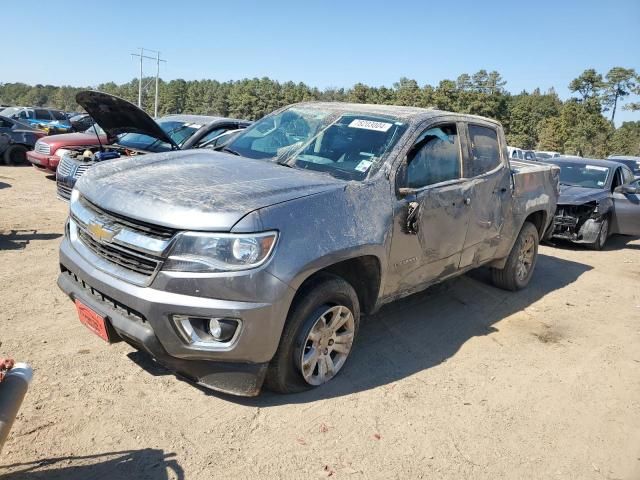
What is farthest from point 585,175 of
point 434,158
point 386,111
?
point 386,111

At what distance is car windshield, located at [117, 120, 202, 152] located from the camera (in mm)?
7765

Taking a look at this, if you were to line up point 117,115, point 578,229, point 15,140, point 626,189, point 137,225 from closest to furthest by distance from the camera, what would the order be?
point 137,225 → point 117,115 → point 578,229 → point 626,189 → point 15,140

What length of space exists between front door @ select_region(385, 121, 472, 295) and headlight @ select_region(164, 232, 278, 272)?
124 centimetres

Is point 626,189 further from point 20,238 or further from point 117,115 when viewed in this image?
point 20,238

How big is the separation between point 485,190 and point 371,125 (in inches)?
55.7

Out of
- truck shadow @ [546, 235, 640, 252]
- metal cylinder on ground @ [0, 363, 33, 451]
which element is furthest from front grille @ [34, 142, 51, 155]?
truck shadow @ [546, 235, 640, 252]

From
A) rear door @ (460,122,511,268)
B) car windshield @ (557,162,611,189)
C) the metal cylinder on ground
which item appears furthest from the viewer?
car windshield @ (557,162,611,189)

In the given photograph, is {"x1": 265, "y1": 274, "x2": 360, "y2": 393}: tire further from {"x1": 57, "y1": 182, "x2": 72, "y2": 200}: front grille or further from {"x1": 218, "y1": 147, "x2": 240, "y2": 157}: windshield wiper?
{"x1": 57, "y1": 182, "x2": 72, "y2": 200}: front grille

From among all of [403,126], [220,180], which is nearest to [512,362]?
[403,126]

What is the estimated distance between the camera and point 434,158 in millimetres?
4164

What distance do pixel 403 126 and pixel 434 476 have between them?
8.05 ft

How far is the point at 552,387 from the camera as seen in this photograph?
3.93 meters

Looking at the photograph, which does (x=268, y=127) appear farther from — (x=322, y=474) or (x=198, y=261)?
(x=322, y=474)

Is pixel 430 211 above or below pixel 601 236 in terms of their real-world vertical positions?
above
